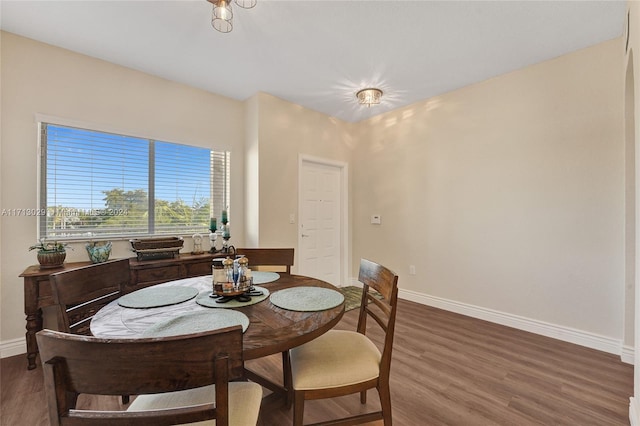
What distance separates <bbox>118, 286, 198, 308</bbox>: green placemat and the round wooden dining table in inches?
1.3

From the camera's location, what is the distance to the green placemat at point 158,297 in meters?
1.32

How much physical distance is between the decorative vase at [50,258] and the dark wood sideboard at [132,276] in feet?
0.16

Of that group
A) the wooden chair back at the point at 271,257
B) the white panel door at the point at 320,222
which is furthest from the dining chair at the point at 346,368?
the white panel door at the point at 320,222

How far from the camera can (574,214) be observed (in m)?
2.49

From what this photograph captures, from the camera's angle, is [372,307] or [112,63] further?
[372,307]

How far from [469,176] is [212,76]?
3160mm

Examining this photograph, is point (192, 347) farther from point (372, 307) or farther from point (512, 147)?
point (512, 147)

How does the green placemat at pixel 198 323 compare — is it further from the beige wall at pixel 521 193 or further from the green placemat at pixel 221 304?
the beige wall at pixel 521 193

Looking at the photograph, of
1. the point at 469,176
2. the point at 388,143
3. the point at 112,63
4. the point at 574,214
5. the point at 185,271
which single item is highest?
the point at 112,63

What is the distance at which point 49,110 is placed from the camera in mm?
2396

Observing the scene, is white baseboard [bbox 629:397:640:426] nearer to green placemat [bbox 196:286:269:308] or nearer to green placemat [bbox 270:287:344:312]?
green placemat [bbox 270:287:344:312]

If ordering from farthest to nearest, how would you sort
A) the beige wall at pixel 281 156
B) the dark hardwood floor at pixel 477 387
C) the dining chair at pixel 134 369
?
the beige wall at pixel 281 156 < the dark hardwood floor at pixel 477 387 < the dining chair at pixel 134 369

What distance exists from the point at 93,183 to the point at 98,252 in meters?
0.70

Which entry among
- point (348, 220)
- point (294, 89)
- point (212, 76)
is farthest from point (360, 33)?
point (348, 220)
